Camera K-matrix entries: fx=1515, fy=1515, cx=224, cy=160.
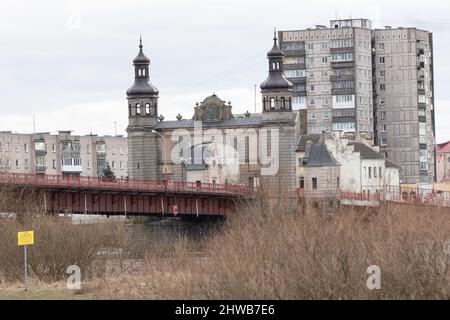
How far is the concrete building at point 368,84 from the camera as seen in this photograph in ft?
570

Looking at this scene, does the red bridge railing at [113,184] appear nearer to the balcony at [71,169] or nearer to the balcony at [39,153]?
the balcony at [39,153]

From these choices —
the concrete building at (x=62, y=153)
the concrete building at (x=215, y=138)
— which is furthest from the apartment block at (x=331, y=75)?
the concrete building at (x=215, y=138)

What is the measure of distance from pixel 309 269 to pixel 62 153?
134 meters

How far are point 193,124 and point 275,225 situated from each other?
72.6 m

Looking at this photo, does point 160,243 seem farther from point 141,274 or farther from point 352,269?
point 352,269

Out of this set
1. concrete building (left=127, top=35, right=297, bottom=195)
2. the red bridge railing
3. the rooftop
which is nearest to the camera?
the red bridge railing

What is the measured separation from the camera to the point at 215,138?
453ft

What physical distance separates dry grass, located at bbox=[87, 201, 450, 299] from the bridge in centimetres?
4227

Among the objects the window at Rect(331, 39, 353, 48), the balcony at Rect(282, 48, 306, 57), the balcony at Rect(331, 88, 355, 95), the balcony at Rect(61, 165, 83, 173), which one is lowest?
the balcony at Rect(61, 165, 83, 173)

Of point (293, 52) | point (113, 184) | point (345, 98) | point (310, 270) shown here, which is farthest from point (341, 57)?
point (310, 270)

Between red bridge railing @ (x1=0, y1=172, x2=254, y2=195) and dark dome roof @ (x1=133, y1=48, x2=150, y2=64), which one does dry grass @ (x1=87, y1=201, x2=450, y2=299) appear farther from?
dark dome roof @ (x1=133, y1=48, x2=150, y2=64)

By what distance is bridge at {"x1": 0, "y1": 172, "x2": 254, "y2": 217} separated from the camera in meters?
102

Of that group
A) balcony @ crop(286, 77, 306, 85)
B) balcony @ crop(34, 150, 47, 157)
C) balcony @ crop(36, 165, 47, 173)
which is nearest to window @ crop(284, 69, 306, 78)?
balcony @ crop(286, 77, 306, 85)
